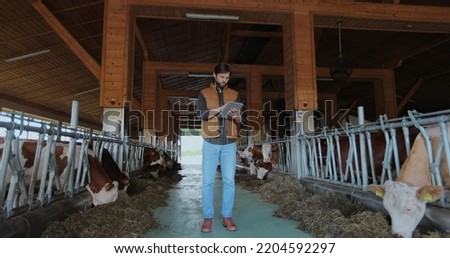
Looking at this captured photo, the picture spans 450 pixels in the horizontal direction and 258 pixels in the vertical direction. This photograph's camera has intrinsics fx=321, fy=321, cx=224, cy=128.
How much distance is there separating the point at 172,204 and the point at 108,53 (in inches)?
146

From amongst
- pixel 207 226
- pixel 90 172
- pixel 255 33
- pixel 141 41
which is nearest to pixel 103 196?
pixel 90 172

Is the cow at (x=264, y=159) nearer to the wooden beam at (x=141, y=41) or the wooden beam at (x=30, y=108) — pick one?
the wooden beam at (x=141, y=41)

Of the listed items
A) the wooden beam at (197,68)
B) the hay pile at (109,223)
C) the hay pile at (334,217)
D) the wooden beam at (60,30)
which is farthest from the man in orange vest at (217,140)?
the wooden beam at (197,68)

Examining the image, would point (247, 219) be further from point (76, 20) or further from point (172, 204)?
point (76, 20)

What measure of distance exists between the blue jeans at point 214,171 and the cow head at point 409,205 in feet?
4.17

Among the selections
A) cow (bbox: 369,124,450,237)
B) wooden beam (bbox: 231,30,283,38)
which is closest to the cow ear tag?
cow (bbox: 369,124,450,237)

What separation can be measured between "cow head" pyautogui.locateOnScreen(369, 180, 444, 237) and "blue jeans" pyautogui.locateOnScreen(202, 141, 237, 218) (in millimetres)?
1270

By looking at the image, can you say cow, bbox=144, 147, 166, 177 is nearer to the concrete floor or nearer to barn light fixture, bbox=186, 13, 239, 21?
the concrete floor

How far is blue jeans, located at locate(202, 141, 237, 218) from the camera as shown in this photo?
281 centimetres

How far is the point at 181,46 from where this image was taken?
1214 centimetres

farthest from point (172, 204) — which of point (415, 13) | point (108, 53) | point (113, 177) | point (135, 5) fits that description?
point (415, 13)

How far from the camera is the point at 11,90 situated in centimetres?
1180

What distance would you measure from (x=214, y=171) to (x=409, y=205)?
4.94 ft

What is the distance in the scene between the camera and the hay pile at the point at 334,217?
242 centimetres
